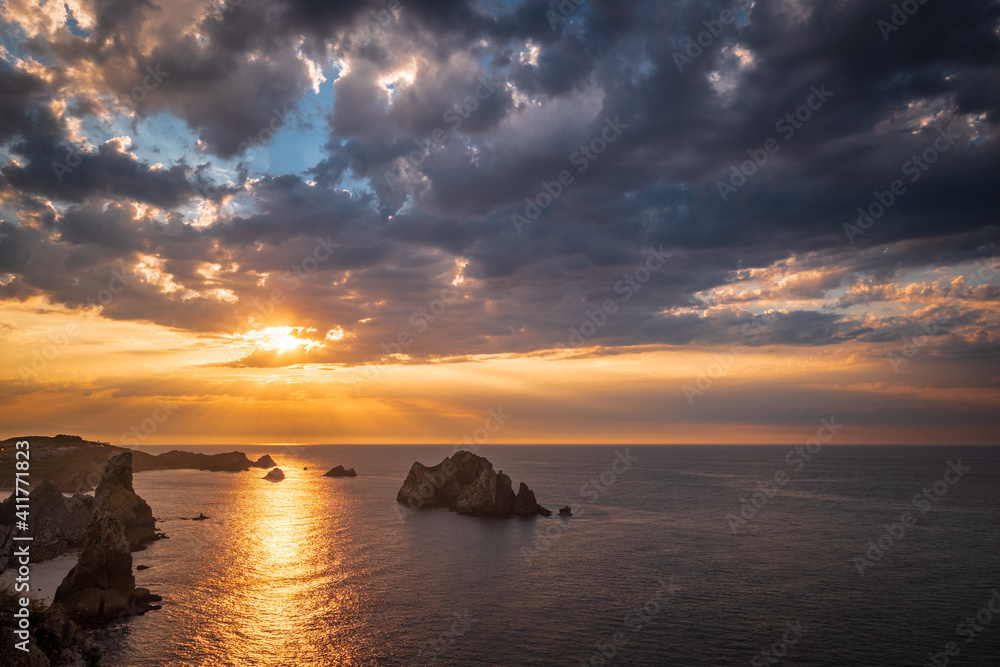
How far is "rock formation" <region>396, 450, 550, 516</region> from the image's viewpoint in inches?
4348

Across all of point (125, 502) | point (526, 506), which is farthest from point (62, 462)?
point (526, 506)

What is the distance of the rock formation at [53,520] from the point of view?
66.6m

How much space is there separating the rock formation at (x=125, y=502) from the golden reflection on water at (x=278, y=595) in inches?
458

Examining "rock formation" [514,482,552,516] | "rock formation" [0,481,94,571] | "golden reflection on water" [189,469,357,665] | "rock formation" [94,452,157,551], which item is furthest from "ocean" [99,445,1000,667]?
"rock formation" [0,481,94,571]

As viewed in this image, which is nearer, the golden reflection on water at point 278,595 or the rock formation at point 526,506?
the golden reflection on water at point 278,595

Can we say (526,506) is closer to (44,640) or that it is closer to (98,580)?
(98,580)

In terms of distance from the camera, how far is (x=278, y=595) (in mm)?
57125

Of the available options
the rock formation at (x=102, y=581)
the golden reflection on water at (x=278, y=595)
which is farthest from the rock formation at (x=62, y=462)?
the rock formation at (x=102, y=581)

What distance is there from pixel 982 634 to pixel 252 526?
107668 millimetres

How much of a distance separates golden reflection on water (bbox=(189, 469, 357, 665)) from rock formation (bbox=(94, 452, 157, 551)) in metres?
11.6

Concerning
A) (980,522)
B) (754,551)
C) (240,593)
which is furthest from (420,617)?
(980,522)

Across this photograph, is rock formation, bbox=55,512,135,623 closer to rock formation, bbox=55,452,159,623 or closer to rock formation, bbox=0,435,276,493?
rock formation, bbox=55,452,159,623

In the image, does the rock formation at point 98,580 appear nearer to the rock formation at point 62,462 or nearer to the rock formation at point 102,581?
the rock formation at point 102,581

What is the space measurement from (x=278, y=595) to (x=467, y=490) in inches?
2402
